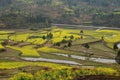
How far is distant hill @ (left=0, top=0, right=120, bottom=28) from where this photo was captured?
9875 cm

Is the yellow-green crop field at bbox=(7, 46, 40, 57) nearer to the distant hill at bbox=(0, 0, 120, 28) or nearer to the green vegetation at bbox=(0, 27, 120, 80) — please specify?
the green vegetation at bbox=(0, 27, 120, 80)

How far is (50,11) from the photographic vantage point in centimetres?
12362

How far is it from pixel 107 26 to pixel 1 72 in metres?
66.4

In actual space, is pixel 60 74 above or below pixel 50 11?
above

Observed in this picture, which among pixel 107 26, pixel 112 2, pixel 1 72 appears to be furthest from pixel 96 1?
pixel 1 72

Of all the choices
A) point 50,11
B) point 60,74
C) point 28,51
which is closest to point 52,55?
point 28,51

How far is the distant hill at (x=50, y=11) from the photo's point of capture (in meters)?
98.8

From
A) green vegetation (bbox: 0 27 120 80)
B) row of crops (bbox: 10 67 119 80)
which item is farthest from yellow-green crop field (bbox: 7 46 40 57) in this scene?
row of crops (bbox: 10 67 119 80)

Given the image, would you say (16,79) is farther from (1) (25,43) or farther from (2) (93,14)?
(2) (93,14)

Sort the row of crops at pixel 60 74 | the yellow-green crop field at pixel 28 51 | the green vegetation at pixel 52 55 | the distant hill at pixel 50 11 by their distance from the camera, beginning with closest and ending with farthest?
1. the row of crops at pixel 60 74
2. the green vegetation at pixel 52 55
3. the yellow-green crop field at pixel 28 51
4. the distant hill at pixel 50 11

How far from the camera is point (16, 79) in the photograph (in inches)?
1265

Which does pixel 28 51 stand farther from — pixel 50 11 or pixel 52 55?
pixel 50 11

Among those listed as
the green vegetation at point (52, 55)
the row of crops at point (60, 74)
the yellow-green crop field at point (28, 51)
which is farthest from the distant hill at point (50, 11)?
the row of crops at point (60, 74)

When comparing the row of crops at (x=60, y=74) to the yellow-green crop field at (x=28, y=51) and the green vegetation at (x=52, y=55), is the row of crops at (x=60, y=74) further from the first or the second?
the yellow-green crop field at (x=28, y=51)
